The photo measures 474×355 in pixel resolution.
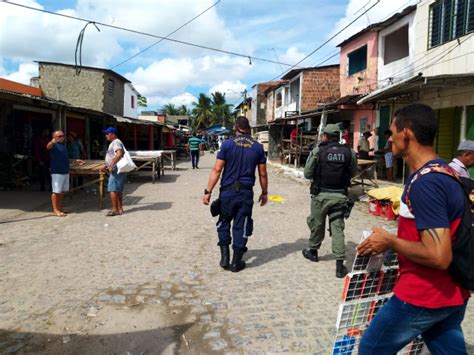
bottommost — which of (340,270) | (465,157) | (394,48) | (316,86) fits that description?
(340,270)

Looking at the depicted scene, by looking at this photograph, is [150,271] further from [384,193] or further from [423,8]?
[423,8]

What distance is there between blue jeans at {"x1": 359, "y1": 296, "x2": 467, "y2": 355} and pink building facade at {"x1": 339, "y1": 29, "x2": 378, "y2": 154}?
14.3 metres

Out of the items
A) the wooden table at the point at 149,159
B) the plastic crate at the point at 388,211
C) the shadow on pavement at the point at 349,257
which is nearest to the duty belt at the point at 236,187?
the shadow on pavement at the point at 349,257

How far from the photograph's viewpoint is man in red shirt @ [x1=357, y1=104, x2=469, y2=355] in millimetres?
1706

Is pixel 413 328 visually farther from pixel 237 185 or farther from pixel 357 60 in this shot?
pixel 357 60

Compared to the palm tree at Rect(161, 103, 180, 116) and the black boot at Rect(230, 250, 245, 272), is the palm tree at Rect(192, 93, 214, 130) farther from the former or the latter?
the black boot at Rect(230, 250, 245, 272)

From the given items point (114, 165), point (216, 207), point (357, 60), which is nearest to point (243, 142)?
point (216, 207)

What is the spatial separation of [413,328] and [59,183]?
721cm

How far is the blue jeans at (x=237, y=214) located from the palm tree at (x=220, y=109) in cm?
5439

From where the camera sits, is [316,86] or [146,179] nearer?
[146,179]

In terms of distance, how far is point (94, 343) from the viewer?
3129 millimetres

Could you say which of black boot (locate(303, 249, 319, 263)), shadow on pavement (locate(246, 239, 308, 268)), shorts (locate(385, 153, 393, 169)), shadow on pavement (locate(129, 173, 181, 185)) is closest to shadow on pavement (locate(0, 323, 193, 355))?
shadow on pavement (locate(246, 239, 308, 268))

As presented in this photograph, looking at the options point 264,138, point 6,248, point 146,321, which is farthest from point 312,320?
point 264,138

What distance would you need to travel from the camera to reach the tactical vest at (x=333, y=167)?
4.82m
